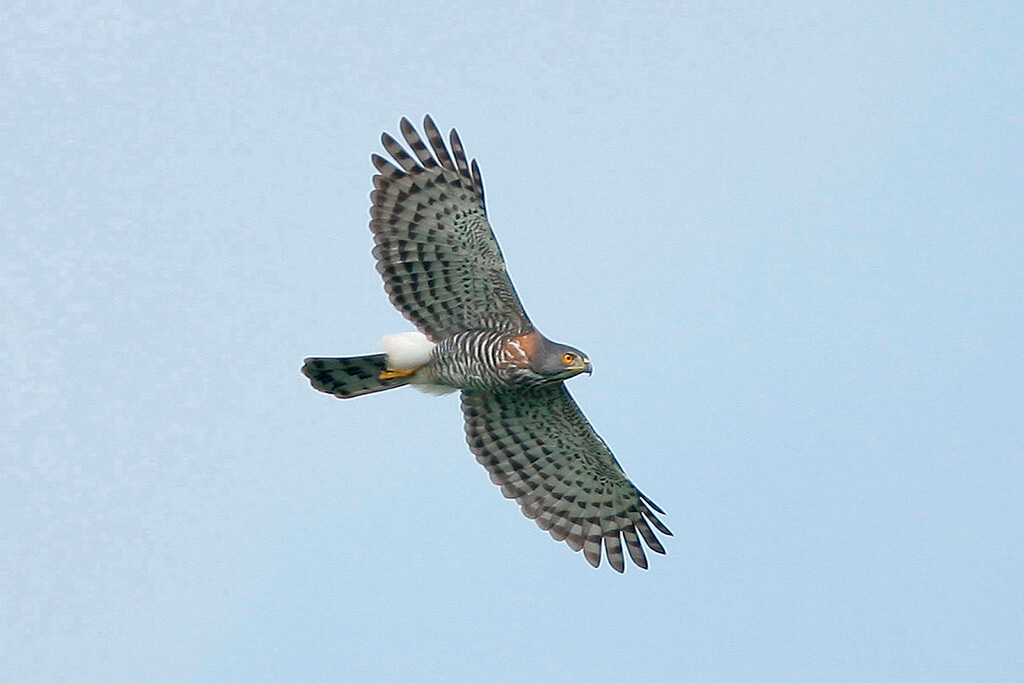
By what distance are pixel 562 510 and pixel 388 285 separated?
10.1 feet

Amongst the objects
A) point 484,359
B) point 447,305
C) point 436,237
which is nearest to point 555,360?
point 484,359

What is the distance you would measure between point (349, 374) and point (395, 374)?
433mm

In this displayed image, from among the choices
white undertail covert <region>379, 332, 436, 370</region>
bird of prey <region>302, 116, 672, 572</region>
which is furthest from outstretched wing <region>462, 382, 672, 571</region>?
white undertail covert <region>379, 332, 436, 370</region>

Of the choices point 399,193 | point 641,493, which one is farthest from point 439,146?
point 641,493

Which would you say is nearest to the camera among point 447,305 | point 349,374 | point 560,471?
point 447,305

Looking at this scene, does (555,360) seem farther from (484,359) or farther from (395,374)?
(395,374)

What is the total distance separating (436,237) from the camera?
16125mm

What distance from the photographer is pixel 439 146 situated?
53.1 ft

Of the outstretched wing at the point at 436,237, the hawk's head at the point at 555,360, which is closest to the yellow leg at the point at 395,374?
the outstretched wing at the point at 436,237

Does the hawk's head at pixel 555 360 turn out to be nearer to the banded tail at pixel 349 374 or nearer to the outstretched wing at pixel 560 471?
the outstretched wing at pixel 560 471

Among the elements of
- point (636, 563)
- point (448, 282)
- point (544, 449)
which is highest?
point (448, 282)

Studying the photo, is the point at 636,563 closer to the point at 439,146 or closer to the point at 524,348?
the point at 524,348

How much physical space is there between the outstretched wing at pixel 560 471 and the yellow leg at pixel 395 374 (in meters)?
0.71

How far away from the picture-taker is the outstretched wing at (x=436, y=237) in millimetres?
16094
